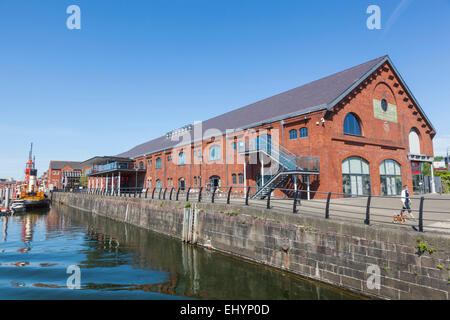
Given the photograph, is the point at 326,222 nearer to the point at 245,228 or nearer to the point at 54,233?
the point at 245,228

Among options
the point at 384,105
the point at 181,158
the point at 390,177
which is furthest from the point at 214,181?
the point at 384,105

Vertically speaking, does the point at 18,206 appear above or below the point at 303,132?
below

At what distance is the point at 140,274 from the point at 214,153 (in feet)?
59.6

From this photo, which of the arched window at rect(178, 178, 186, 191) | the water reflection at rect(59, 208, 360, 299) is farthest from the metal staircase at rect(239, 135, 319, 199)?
the arched window at rect(178, 178, 186, 191)

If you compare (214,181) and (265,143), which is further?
(214,181)

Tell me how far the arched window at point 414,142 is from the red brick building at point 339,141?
0.30ft

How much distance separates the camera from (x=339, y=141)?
18.3 m

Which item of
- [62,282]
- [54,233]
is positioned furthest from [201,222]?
[54,233]

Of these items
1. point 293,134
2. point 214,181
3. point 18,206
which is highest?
point 293,134

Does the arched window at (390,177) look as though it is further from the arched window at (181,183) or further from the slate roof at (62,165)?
the slate roof at (62,165)

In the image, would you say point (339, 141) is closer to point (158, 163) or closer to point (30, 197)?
point (158, 163)
